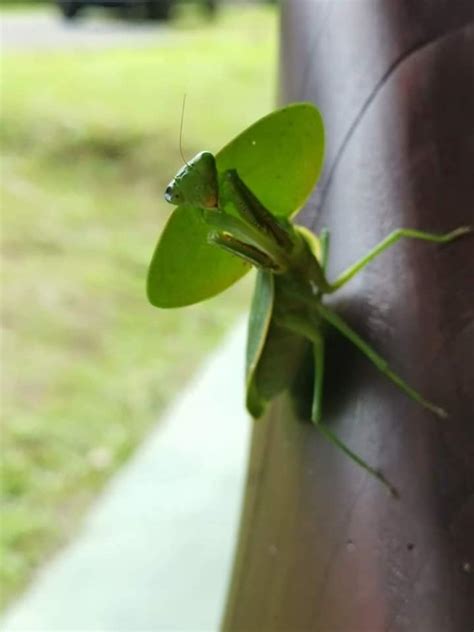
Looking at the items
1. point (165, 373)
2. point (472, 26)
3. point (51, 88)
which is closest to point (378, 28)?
point (472, 26)

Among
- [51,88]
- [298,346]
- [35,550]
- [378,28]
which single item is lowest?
[35,550]

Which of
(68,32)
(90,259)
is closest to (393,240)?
(90,259)

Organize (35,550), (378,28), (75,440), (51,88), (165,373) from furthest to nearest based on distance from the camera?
(51,88)
(165,373)
(75,440)
(35,550)
(378,28)

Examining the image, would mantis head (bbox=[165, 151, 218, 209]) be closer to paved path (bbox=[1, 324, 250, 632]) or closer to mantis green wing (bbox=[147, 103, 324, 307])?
mantis green wing (bbox=[147, 103, 324, 307])

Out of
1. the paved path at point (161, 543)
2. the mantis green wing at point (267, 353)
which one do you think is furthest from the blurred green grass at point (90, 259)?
the mantis green wing at point (267, 353)

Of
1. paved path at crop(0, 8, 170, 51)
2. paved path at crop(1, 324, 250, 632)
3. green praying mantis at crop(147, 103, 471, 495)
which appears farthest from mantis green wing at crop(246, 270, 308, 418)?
paved path at crop(0, 8, 170, 51)

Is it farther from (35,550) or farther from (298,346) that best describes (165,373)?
(298,346)

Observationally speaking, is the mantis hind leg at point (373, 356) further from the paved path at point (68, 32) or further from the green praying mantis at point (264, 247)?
the paved path at point (68, 32)
